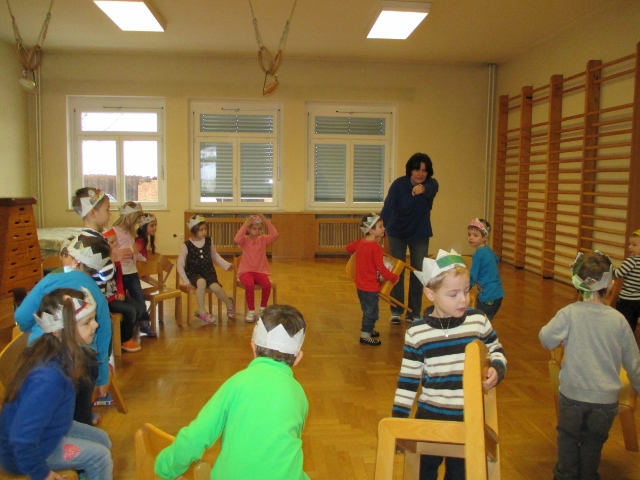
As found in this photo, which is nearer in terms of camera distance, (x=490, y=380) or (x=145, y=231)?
(x=490, y=380)

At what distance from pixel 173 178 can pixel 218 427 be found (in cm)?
821

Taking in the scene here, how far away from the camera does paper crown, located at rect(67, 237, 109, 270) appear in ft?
7.97

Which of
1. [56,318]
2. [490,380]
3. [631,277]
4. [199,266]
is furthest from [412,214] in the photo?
[56,318]

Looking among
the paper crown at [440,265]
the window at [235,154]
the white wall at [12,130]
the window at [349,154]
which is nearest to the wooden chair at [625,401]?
the paper crown at [440,265]

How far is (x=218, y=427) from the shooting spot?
1302mm

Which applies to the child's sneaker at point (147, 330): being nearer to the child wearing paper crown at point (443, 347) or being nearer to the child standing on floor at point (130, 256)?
the child standing on floor at point (130, 256)

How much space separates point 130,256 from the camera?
13.1 ft

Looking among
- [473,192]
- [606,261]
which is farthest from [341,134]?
[606,261]

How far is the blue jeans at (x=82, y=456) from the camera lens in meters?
1.71

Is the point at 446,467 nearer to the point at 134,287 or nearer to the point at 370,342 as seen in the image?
the point at 370,342

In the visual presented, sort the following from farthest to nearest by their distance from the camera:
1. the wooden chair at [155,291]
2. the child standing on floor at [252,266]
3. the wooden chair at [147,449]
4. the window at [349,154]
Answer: the window at [349,154] → the child standing on floor at [252,266] → the wooden chair at [155,291] → the wooden chair at [147,449]

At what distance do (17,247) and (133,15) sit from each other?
10.8 ft

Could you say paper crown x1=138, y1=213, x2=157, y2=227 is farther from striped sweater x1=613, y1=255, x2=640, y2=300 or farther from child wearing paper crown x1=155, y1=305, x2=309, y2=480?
striped sweater x1=613, y1=255, x2=640, y2=300

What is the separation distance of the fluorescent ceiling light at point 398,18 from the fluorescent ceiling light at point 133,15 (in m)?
2.58
